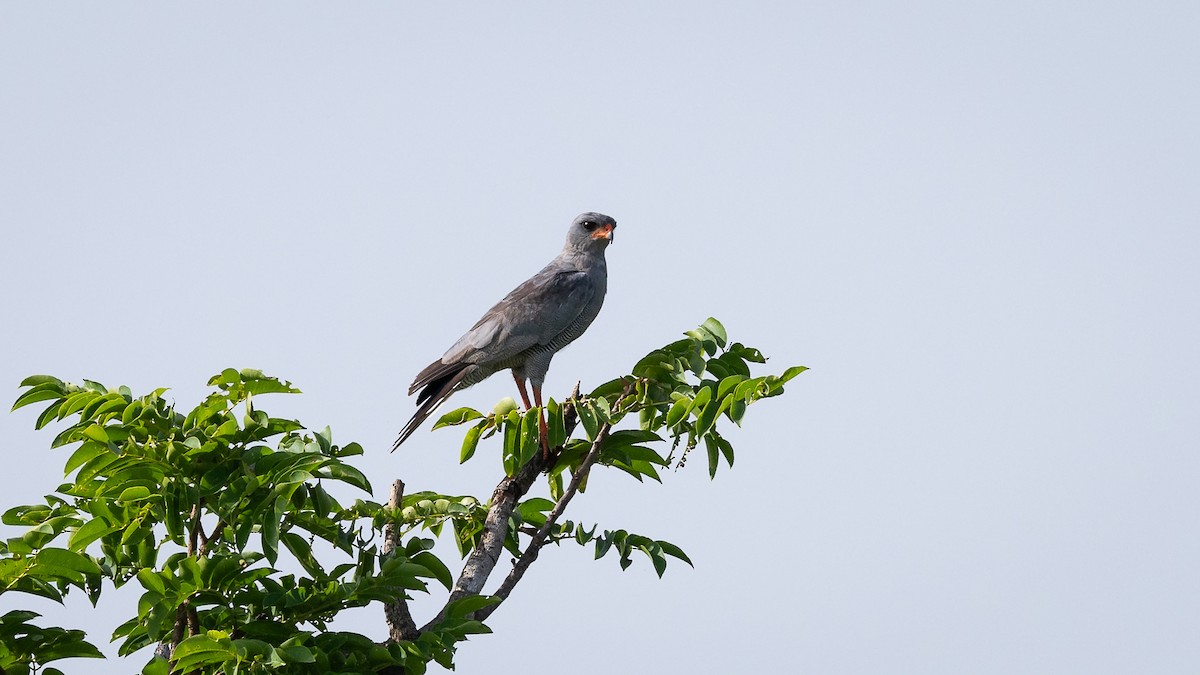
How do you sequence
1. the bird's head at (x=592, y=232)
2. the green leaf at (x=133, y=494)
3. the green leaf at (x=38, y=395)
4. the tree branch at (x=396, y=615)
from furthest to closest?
the bird's head at (x=592, y=232)
the tree branch at (x=396, y=615)
the green leaf at (x=38, y=395)
the green leaf at (x=133, y=494)

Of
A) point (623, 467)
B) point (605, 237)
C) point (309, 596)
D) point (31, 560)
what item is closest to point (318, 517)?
point (309, 596)

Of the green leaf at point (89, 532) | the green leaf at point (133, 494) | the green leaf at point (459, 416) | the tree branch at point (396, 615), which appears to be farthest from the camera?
the green leaf at point (459, 416)

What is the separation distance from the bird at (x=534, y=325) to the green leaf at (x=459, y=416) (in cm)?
161

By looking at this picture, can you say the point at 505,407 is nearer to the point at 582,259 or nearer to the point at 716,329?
the point at 716,329

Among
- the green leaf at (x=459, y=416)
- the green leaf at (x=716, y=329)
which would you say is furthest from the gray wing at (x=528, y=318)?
the green leaf at (x=716, y=329)

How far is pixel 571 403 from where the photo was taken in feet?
18.9

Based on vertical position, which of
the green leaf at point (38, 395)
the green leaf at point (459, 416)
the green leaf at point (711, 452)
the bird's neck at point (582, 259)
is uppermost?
the bird's neck at point (582, 259)

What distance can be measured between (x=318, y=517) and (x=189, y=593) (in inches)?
24.7

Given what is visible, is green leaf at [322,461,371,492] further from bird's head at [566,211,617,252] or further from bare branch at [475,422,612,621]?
bird's head at [566,211,617,252]

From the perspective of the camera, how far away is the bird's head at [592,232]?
9202 millimetres

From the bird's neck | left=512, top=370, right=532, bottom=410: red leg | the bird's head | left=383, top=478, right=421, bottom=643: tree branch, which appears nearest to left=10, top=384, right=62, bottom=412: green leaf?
left=383, top=478, right=421, bottom=643: tree branch

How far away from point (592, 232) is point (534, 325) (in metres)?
1.23

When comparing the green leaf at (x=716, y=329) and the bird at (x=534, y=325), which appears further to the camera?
the bird at (x=534, y=325)

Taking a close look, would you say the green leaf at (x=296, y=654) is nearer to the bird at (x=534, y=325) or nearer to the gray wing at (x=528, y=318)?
the bird at (x=534, y=325)
